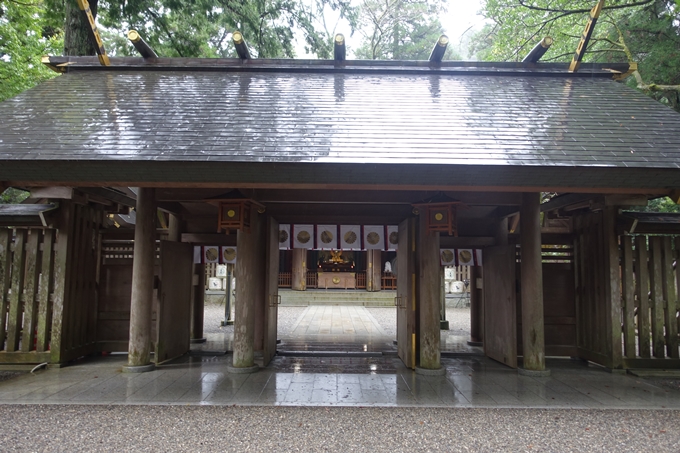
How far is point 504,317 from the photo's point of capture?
7.79 metres

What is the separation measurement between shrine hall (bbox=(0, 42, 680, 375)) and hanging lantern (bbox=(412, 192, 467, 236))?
1.6 inches

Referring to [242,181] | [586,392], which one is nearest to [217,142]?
[242,181]

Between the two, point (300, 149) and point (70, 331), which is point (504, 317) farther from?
point (70, 331)

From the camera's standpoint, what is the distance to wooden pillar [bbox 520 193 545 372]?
7047 mm

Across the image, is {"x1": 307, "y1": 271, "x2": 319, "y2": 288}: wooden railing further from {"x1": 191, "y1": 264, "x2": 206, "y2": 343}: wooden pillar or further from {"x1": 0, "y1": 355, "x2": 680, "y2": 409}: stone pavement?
{"x1": 0, "y1": 355, "x2": 680, "y2": 409}: stone pavement

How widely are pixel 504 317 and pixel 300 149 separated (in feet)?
16.5

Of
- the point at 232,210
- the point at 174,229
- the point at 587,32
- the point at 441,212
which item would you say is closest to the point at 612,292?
the point at 441,212

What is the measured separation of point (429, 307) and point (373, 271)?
16.8 m

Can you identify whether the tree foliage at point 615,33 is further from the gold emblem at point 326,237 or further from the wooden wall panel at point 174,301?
the wooden wall panel at point 174,301

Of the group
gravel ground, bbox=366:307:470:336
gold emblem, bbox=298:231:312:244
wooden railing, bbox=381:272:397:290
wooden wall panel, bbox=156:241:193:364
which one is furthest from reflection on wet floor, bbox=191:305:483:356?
wooden railing, bbox=381:272:397:290

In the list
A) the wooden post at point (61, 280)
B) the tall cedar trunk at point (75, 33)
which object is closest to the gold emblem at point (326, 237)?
the wooden post at point (61, 280)

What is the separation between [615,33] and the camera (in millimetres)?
12789

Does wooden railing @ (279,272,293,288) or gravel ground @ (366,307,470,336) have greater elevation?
wooden railing @ (279,272,293,288)

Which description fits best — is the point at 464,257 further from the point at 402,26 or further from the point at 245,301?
the point at 402,26
